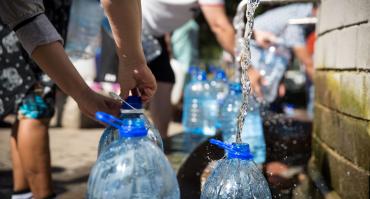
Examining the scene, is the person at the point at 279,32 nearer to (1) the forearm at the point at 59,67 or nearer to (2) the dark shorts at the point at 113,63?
(2) the dark shorts at the point at 113,63

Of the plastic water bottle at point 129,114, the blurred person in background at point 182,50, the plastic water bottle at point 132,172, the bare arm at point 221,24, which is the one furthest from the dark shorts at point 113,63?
the blurred person in background at point 182,50

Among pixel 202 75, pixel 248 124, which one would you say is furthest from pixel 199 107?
pixel 248 124

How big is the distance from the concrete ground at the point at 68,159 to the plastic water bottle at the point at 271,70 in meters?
1.59

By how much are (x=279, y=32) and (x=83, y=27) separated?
3.16 m

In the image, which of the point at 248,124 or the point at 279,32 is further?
the point at 279,32

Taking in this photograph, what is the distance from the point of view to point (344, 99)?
2605 millimetres

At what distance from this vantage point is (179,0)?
13.6 ft

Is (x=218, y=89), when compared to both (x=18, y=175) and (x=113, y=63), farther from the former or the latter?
(x=18, y=175)

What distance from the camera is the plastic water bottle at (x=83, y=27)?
358 cm

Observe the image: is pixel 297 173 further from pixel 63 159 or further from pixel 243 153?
pixel 63 159

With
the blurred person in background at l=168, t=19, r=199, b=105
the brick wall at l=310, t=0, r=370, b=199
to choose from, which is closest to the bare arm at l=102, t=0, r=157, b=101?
the brick wall at l=310, t=0, r=370, b=199

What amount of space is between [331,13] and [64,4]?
1700mm

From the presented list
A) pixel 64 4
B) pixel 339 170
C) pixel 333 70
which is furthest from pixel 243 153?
pixel 64 4

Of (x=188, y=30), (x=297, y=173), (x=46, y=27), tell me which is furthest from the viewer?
(x=188, y=30)
